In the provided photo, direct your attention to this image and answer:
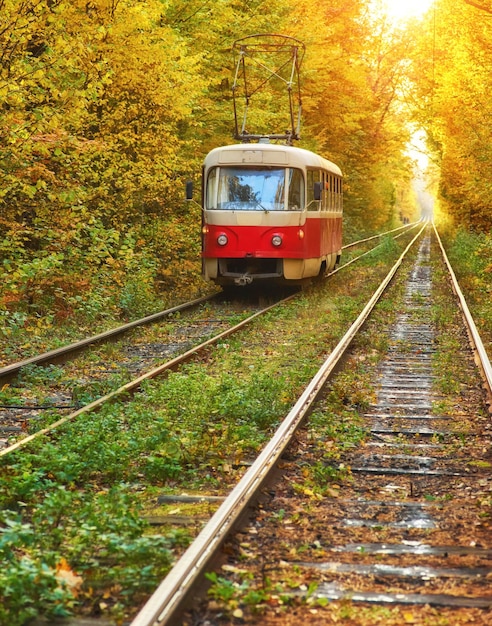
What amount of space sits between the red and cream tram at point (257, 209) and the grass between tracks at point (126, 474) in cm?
672

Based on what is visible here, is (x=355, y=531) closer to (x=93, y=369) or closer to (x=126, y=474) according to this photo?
(x=126, y=474)

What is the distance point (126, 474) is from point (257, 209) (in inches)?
494

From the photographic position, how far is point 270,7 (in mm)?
27953

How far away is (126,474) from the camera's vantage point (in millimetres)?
6598

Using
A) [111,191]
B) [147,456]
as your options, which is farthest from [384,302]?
[147,456]

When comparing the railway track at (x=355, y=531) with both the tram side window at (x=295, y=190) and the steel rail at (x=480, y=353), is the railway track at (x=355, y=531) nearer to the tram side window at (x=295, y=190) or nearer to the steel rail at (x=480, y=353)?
the steel rail at (x=480, y=353)

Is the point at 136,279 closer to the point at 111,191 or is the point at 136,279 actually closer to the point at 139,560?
the point at 111,191

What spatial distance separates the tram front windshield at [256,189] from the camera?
18.7 m

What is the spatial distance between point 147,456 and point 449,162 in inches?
1316

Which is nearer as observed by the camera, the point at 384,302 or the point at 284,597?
the point at 284,597

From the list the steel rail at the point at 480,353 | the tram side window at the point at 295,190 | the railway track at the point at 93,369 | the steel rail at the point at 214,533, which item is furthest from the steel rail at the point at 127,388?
the tram side window at the point at 295,190

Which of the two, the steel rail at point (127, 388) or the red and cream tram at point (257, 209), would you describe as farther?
the red and cream tram at point (257, 209)

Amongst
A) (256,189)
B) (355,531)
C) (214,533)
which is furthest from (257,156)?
(214,533)

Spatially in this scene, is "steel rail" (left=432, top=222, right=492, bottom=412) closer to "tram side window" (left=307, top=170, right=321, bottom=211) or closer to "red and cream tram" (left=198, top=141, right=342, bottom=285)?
"red and cream tram" (left=198, top=141, right=342, bottom=285)
